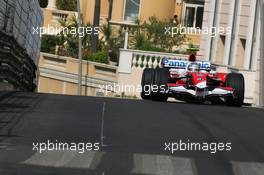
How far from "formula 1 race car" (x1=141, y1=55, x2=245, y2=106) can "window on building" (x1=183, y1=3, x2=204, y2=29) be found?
2842cm

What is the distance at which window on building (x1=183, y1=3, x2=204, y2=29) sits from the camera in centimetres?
5035

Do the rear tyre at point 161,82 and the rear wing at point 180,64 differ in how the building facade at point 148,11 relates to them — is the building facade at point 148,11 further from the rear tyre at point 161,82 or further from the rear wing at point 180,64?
the rear tyre at point 161,82

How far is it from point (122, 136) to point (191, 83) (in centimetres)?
870

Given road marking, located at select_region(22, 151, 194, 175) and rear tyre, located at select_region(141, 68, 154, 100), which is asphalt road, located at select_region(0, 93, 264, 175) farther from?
rear tyre, located at select_region(141, 68, 154, 100)

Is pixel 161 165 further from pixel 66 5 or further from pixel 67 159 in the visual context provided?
pixel 66 5

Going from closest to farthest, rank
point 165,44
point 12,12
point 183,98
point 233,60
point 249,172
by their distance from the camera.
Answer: point 249,172, point 183,98, point 12,12, point 233,60, point 165,44

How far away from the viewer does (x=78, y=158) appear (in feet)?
35.3

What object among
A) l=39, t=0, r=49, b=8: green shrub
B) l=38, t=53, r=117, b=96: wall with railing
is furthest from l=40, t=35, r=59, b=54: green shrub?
l=39, t=0, r=49, b=8: green shrub

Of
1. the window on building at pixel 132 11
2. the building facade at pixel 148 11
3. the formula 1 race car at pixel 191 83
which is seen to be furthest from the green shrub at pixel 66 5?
the formula 1 race car at pixel 191 83

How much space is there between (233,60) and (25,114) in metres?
22.9

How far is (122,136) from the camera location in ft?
42.3

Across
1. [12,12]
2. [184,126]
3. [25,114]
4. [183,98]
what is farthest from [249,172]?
[12,12]

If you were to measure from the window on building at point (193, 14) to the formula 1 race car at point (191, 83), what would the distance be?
28419 millimetres

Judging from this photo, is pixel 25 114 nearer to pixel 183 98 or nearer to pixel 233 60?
pixel 183 98
